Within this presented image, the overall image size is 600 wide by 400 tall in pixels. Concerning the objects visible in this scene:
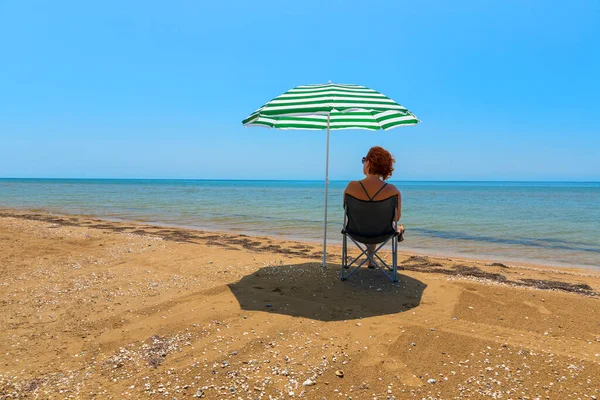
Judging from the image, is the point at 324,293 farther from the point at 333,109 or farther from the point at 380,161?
the point at 333,109

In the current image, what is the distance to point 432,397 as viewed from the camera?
236 centimetres

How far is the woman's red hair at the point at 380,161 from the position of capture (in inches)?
180

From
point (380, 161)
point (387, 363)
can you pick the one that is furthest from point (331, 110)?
point (387, 363)

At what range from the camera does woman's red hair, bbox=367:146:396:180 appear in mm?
4574

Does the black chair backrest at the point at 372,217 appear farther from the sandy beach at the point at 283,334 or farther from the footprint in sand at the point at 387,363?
the footprint in sand at the point at 387,363

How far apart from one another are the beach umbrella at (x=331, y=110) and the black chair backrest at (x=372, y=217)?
0.56m

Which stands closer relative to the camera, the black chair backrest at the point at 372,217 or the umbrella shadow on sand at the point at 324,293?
the umbrella shadow on sand at the point at 324,293

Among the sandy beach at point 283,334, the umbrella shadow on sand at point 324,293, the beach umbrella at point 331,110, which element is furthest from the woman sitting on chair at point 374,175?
the sandy beach at point 283,334

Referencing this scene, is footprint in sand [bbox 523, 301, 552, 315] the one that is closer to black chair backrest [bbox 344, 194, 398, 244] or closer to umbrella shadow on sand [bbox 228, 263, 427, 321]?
umbrella shadow on sand [bbox 228, 263, 427, 321]

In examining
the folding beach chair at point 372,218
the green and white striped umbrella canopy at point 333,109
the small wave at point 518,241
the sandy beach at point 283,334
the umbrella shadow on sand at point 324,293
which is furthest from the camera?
the small wave at point 518,241

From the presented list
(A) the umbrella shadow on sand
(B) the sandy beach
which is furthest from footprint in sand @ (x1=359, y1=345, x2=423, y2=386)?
(A) the umbrella shadow on sand

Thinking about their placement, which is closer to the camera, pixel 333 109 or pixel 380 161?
pixel 333 109

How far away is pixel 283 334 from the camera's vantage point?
3209mm

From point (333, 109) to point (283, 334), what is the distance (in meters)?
2.38
